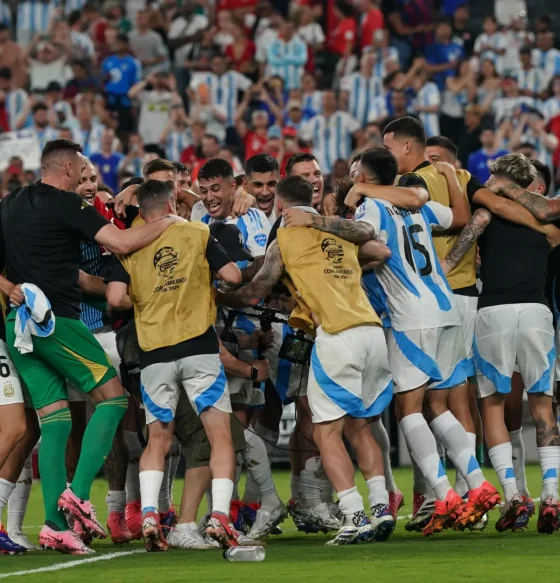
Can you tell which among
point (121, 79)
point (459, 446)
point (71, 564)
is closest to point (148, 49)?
point (121, 79)

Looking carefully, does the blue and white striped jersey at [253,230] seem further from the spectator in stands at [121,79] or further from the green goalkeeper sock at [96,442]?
the spectator in stands at [121,79]

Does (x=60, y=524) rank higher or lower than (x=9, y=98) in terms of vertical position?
lower

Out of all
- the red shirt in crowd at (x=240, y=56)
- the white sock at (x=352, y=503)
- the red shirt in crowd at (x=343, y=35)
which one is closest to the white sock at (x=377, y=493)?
the white sock at (x=352, y=503)

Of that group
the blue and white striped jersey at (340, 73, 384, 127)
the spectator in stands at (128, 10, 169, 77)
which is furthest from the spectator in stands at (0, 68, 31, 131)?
the blue and white striped jersey at (340, 73, 384, 127)

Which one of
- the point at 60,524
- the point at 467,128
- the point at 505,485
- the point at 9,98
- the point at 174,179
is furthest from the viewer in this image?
the point at 9,98

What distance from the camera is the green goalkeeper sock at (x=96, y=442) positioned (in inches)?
329

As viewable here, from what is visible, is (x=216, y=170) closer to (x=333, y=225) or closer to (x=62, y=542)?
(x=333, y=225)

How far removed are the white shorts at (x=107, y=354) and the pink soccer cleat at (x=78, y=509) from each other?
1225 millimetres

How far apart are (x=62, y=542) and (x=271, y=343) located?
2.18m

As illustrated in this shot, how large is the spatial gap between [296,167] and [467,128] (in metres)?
10.8

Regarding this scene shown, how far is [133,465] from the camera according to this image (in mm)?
9586

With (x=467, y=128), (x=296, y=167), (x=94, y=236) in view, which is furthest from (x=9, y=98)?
(x=94, y=236)

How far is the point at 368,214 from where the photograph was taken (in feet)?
29.0

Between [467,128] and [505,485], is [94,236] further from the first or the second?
[467,128]
